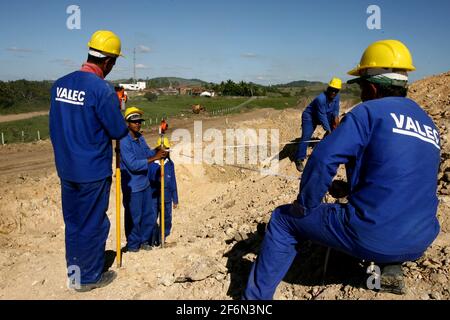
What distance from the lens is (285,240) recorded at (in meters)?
2.63

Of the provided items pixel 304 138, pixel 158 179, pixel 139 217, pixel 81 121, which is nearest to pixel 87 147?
pixel 81 121

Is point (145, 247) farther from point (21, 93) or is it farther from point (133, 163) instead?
point (21, 93)

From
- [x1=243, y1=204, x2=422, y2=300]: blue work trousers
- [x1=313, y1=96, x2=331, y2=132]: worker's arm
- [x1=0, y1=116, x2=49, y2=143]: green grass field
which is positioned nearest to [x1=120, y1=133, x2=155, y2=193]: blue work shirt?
[x1=243, y1=204, x2=422, y2=300]: blue work trousers

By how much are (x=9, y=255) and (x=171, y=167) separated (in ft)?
8.51

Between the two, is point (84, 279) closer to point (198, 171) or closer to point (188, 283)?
point (188, 283)

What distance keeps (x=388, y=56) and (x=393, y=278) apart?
4.96ft

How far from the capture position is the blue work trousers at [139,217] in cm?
496

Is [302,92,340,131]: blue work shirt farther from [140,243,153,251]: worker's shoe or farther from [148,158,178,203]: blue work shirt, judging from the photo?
[140,243,153,251]: worker's shoe

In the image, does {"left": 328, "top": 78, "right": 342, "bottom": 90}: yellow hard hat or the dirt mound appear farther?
{"left": 328, "top": 78, "right": 342, "bottom": 90}: yellow hard hat

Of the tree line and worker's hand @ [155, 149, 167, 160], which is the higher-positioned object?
the tree line

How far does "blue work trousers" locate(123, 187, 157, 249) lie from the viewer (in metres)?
4.96

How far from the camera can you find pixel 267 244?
105 inches

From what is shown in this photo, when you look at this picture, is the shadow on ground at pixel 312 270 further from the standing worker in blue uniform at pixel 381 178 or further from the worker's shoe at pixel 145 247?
the worker's shoe at pixel 145 247

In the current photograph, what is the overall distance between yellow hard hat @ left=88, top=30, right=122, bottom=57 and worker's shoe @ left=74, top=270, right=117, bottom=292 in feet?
6.80
